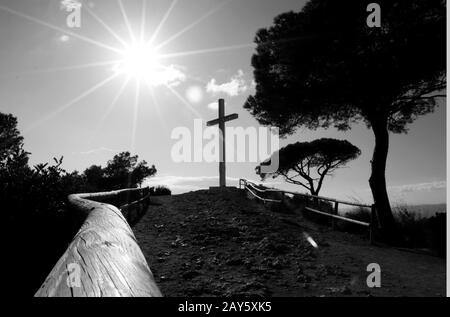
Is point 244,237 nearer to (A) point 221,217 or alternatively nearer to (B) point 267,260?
(B) point 267,260

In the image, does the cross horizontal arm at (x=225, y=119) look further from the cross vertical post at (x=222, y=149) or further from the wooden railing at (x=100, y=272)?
the wooden railing at (x=100, y=272)

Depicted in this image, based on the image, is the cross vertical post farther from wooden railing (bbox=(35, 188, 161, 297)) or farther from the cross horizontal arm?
wooden railing (bbox=(35, 188, 161, 297))

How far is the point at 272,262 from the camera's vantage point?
6.20 meters

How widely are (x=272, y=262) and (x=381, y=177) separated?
730 centimetres

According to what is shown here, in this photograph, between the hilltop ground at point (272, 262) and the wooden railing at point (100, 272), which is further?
the hilltop ground at point (272, 262)

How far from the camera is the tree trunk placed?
11.2 metres

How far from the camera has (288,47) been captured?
40.3ft

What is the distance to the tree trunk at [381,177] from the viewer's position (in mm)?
11172

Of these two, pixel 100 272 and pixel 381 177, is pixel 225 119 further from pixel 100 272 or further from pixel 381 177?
pixel 100 272

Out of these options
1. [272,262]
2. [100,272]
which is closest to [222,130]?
[272,262]

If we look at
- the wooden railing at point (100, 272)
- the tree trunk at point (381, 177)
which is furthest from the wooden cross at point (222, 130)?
the wooden railing at point (100, 272)

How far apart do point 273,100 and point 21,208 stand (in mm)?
Answer: 10375

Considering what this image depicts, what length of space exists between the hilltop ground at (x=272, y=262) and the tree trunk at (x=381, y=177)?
2.25 metres
